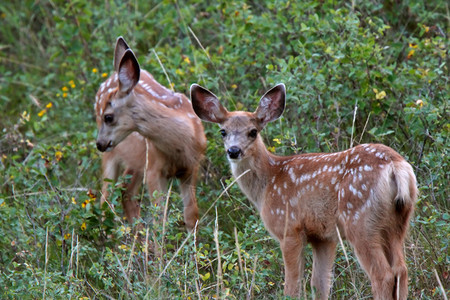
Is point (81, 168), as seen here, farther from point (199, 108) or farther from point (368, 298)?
point (368, 298)

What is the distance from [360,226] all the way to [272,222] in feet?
2.80

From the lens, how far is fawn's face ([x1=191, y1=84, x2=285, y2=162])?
568 centimetres

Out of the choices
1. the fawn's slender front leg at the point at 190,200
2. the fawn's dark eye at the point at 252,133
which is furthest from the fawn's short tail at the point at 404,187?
the fawn's slender front leg at the point at 190,200

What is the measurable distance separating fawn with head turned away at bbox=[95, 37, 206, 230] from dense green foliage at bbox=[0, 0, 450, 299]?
167 millimetres

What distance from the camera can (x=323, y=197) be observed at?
5.05 metres

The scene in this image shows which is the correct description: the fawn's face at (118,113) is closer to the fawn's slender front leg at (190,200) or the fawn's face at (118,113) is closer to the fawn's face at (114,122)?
the fawn's face at (114,122)

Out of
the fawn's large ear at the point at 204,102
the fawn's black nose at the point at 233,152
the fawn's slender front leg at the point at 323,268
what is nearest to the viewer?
the fawn's slender front leg at the point at 323,268

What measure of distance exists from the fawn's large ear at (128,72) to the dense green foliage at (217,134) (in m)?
0.59

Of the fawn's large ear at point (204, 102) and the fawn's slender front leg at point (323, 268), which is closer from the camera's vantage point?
the fawn's slender front leg at point (323, 268)

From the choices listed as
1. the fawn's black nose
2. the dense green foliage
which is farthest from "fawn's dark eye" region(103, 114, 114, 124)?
the fawn's black nose

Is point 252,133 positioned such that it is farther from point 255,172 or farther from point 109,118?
point 109,118

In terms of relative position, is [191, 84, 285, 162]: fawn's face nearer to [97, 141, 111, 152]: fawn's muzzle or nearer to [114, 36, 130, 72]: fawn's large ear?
[97, 141, 111, 152]: fawn's muzzle

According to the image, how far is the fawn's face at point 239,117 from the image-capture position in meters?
5.68

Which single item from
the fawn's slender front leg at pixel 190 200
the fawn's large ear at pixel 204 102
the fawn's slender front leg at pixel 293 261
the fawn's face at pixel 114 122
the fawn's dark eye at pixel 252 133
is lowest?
the fawn's slender front leg at pixel 190 200
